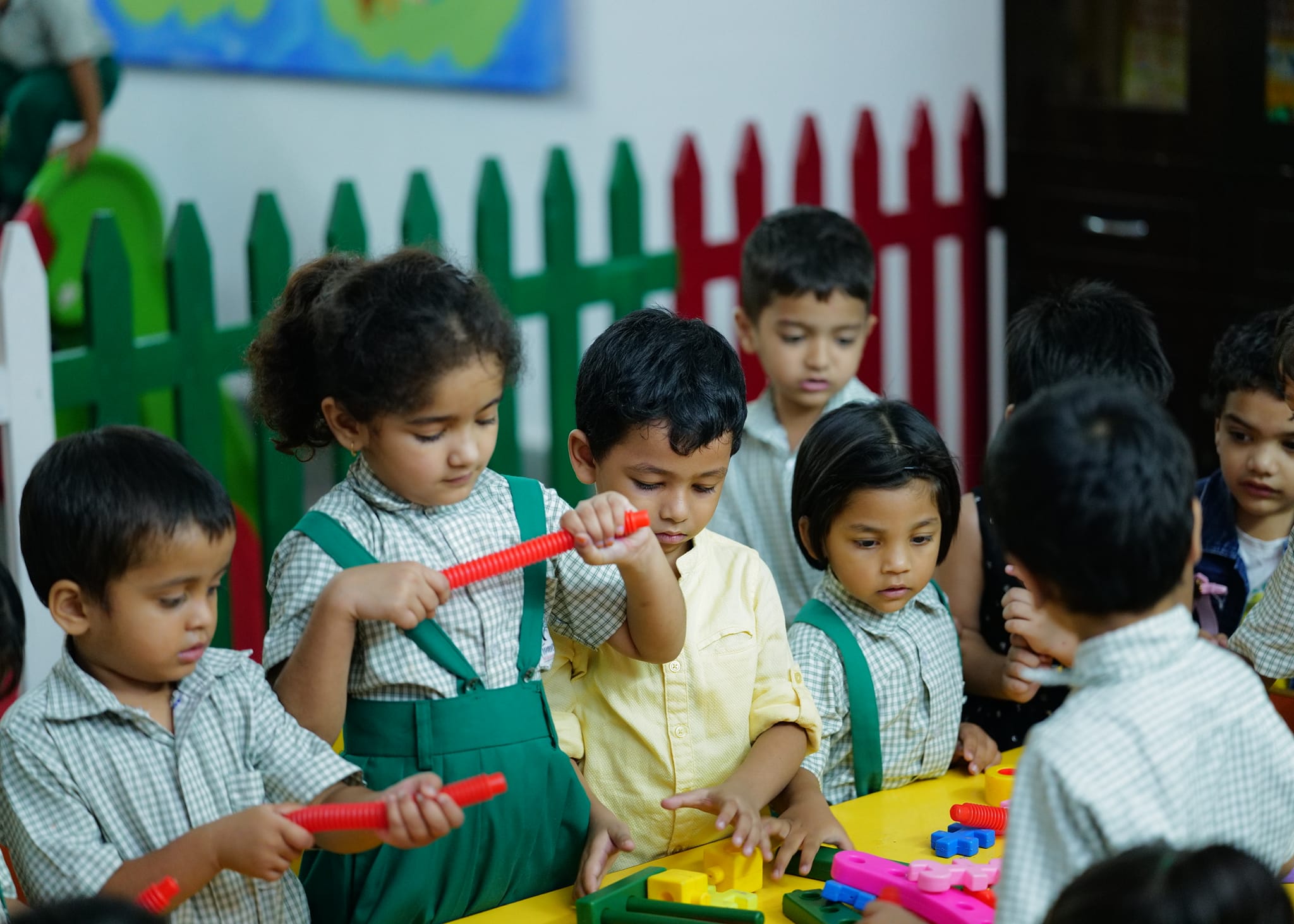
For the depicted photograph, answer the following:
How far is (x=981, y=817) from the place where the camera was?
75.2 inches

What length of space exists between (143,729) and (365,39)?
15.3ft

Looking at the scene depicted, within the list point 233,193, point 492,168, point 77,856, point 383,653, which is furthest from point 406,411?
point 233,193

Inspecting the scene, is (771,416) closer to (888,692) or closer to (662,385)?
(888,692)

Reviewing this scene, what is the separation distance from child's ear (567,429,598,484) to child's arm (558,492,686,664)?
0.53 feet

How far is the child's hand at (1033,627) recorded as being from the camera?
2.10 m

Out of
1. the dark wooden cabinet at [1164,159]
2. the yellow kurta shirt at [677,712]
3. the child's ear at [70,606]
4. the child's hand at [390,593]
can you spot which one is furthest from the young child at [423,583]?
the dark wooden cabinet at [1164,159]

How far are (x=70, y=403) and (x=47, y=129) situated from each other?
2.18 meters

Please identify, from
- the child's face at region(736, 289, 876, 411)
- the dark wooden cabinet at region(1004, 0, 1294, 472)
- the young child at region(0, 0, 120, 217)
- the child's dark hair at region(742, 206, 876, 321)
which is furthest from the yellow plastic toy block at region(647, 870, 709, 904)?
the young child at region(0, 0, 120, 217)

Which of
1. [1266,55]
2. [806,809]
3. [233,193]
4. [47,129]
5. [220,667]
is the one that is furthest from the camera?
[233,193]

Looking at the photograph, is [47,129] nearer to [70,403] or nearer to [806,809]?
[70,403]

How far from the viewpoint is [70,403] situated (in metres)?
2.98

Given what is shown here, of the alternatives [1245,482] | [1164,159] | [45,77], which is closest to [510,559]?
[1245,482]

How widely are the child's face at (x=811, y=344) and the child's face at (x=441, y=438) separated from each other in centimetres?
123

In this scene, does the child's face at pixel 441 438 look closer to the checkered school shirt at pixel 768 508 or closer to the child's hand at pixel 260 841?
the child's hand at pixel 260 841
